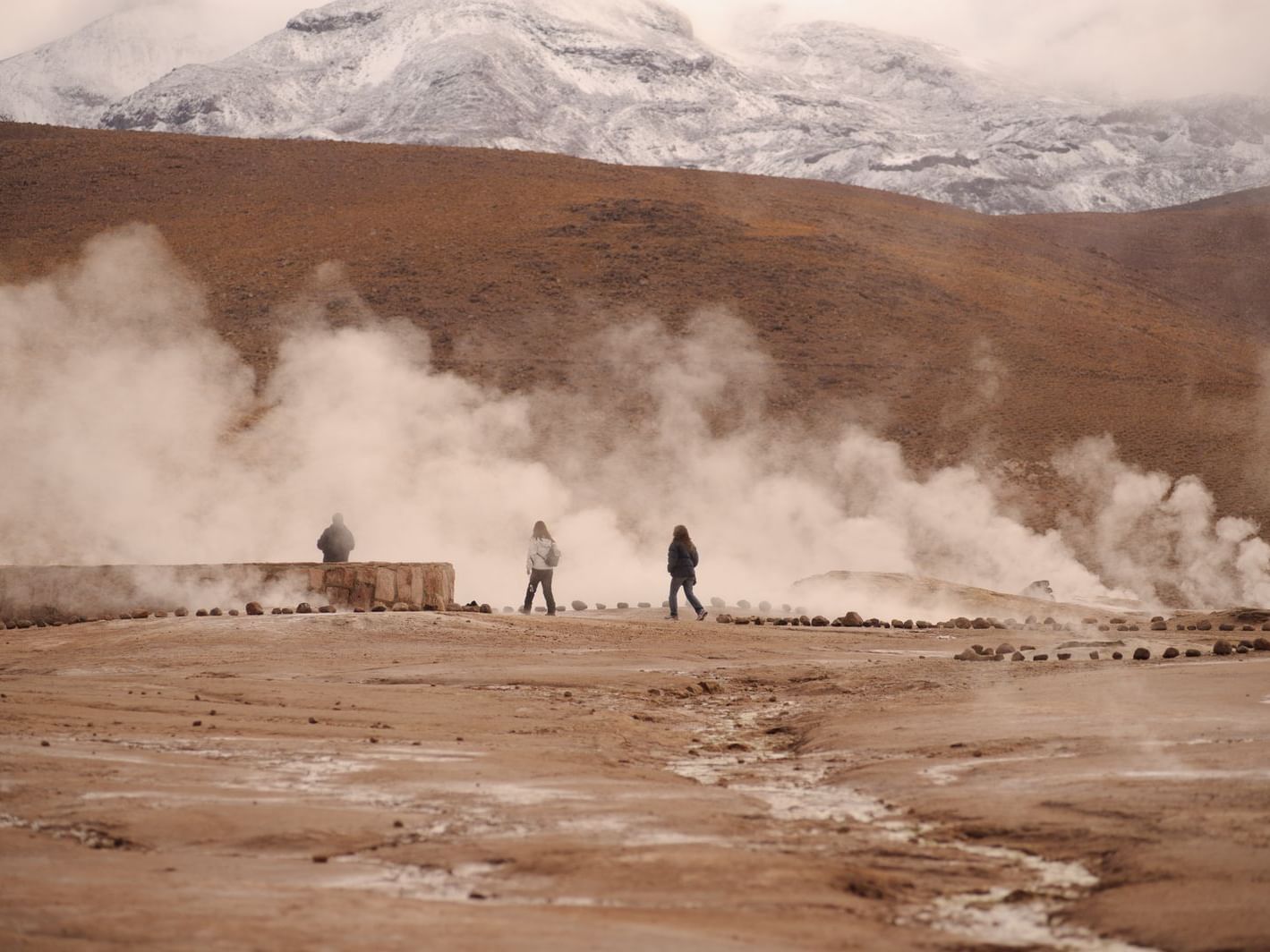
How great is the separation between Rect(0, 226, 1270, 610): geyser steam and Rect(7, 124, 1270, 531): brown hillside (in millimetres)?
1373

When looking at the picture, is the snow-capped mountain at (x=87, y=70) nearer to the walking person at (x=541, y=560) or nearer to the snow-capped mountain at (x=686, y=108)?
the snow-capped mountain at (x=686, y=108)

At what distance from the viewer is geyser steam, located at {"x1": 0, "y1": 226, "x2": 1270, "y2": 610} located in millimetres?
28172

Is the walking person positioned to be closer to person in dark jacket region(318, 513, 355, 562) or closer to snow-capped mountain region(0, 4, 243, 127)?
person in dark jacket region(318, 513, 355, 562)

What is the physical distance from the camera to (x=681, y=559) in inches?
755

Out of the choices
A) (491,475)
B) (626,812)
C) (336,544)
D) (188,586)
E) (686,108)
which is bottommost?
(626,812)

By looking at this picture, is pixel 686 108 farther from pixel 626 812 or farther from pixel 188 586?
pixel 626 812

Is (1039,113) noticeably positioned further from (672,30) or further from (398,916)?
(398,916)

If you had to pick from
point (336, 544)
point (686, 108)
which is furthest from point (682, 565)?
point (686, 108)

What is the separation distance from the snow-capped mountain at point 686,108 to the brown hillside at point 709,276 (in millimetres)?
49653

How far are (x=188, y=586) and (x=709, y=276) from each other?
96.6 feet

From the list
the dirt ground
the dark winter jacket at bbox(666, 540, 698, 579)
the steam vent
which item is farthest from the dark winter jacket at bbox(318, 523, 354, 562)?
the dirt ground

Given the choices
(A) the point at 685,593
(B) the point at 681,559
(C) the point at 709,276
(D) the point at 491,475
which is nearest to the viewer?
(A) the point at 685,593

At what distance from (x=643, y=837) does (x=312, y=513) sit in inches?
938

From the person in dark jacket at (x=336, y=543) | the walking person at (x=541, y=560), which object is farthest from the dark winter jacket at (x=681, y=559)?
the person in dark jacket at (x=336, y=543)
